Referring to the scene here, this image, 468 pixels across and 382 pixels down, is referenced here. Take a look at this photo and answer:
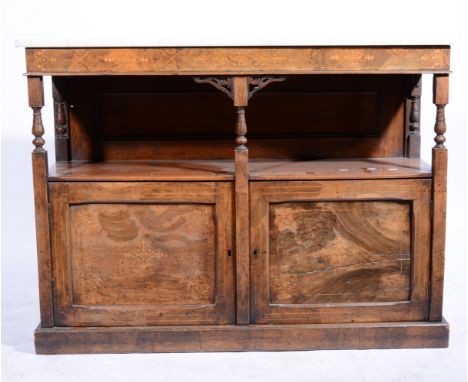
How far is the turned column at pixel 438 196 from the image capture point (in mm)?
4672

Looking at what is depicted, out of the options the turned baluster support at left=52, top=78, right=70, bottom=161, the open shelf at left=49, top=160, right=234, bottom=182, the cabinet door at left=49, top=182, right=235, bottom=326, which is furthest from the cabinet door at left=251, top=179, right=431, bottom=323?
the turned baluster support at left=52, top=78, right=70, bottom=161

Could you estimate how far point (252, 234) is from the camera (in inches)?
187

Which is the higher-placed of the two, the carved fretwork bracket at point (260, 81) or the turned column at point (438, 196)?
the carved fretwork bracket at point (260, 81)

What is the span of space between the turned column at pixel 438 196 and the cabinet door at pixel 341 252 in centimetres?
4

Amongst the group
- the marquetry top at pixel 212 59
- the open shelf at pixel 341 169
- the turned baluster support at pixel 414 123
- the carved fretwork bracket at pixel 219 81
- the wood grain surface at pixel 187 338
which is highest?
the marquetry top at pixel 212 59

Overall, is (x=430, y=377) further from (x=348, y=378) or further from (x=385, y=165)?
(x=385, y=165)

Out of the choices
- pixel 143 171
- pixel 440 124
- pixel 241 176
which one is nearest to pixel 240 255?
pixel 241 176

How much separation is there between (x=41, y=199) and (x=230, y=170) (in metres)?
1.01

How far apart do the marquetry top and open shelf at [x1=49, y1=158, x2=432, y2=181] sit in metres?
0.54

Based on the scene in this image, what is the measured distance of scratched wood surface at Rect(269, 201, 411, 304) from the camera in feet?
15.7

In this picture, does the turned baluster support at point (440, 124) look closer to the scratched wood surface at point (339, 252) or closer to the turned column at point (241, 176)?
the scratched wood surface at point (339, 252)

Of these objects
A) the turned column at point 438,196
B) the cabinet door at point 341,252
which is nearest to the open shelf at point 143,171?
the cabinet door at point 341,252

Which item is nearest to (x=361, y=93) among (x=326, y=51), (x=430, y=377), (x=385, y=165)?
(x=385, y=165)

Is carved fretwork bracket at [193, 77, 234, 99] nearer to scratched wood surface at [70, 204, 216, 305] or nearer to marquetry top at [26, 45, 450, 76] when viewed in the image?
marquetry top at [26, 45, 450, 76]
